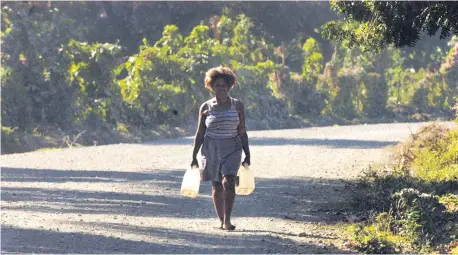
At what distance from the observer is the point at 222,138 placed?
12.0 m

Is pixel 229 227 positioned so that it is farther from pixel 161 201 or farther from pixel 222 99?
pixel 161 201

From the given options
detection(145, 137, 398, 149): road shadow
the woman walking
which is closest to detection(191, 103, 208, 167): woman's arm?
the woman walking

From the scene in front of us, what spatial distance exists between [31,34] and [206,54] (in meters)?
Answer: 5.02

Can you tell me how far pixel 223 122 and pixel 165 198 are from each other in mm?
3030

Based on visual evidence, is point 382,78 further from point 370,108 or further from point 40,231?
point 40,231

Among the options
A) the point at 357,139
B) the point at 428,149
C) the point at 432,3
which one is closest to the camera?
the point at 432,3

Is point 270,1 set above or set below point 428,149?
above

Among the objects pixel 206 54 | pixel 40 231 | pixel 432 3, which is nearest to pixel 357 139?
pixel 206 54

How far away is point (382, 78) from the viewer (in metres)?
34.7

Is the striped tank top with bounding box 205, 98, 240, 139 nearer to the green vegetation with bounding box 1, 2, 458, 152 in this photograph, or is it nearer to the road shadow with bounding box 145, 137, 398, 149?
the green vegetation with bounding box 1, 2, 458, 152

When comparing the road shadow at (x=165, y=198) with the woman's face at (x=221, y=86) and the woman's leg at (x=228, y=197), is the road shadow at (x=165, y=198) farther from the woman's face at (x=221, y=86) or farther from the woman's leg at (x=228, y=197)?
the woman's face at (x=221, y=86)

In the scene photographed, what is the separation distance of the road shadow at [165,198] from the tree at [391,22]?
2011mm

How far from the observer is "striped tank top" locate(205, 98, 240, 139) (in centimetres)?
1189

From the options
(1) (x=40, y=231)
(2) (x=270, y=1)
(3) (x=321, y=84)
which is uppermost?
(2) (x=270, y=1)
